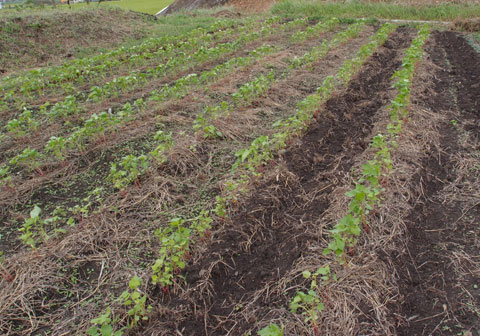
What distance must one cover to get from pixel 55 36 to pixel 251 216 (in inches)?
466

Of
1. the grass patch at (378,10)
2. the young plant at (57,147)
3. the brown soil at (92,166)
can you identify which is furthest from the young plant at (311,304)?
the grass patch at (378,10)

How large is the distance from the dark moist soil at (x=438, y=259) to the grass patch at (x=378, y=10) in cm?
1178

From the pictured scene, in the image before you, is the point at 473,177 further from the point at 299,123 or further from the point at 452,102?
the point at 452,102

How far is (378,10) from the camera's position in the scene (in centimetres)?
1642

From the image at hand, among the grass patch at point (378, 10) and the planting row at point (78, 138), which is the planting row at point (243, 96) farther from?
the grass patch at point (378, 10)

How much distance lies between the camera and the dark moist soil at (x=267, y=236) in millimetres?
2703

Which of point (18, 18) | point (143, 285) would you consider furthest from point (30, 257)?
point (18, 18)

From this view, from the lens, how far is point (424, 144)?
477cm

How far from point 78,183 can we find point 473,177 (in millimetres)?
4863

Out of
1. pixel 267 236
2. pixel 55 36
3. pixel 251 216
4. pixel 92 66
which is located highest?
pixel 55 36

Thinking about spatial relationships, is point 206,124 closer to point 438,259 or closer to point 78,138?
point 78,138

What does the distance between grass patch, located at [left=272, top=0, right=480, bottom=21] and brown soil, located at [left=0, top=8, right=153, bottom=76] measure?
8225 millimetres

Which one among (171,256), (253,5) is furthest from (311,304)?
(253,5)

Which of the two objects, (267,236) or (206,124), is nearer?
(267,236)
